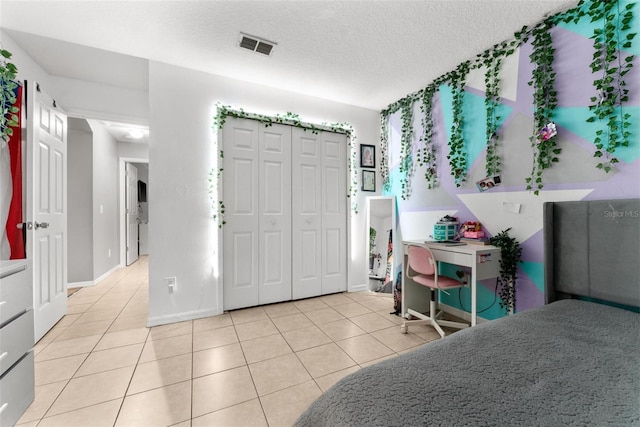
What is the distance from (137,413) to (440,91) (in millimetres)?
3823

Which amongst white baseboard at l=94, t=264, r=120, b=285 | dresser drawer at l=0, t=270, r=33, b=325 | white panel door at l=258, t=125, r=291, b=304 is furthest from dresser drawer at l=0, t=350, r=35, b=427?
white baseboard at l=94, t=264, r=120, b=285

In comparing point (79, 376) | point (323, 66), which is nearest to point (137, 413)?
point (79, 376)

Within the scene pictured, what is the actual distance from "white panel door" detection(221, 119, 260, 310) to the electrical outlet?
50 cm

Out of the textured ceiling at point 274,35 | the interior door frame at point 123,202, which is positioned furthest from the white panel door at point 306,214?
the interior door frame at point 123,202

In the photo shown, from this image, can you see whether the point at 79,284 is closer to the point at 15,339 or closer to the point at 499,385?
the point at 15,339

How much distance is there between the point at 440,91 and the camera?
3.06 metres

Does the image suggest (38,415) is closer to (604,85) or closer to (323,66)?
(323,66)

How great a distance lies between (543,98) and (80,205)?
5799 millimetres

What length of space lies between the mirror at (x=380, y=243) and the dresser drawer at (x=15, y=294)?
10.8 ft

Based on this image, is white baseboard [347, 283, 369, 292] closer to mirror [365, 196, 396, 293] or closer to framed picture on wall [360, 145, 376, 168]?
mirror [365, 196, 396, 293]

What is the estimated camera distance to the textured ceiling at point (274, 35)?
79.3 inches

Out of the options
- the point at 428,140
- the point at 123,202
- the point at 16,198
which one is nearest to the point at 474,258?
the point at 428,140

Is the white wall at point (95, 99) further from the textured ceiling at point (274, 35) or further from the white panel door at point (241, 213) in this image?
the white panel door at point (241, 213)

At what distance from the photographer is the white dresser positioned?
4.51ft
